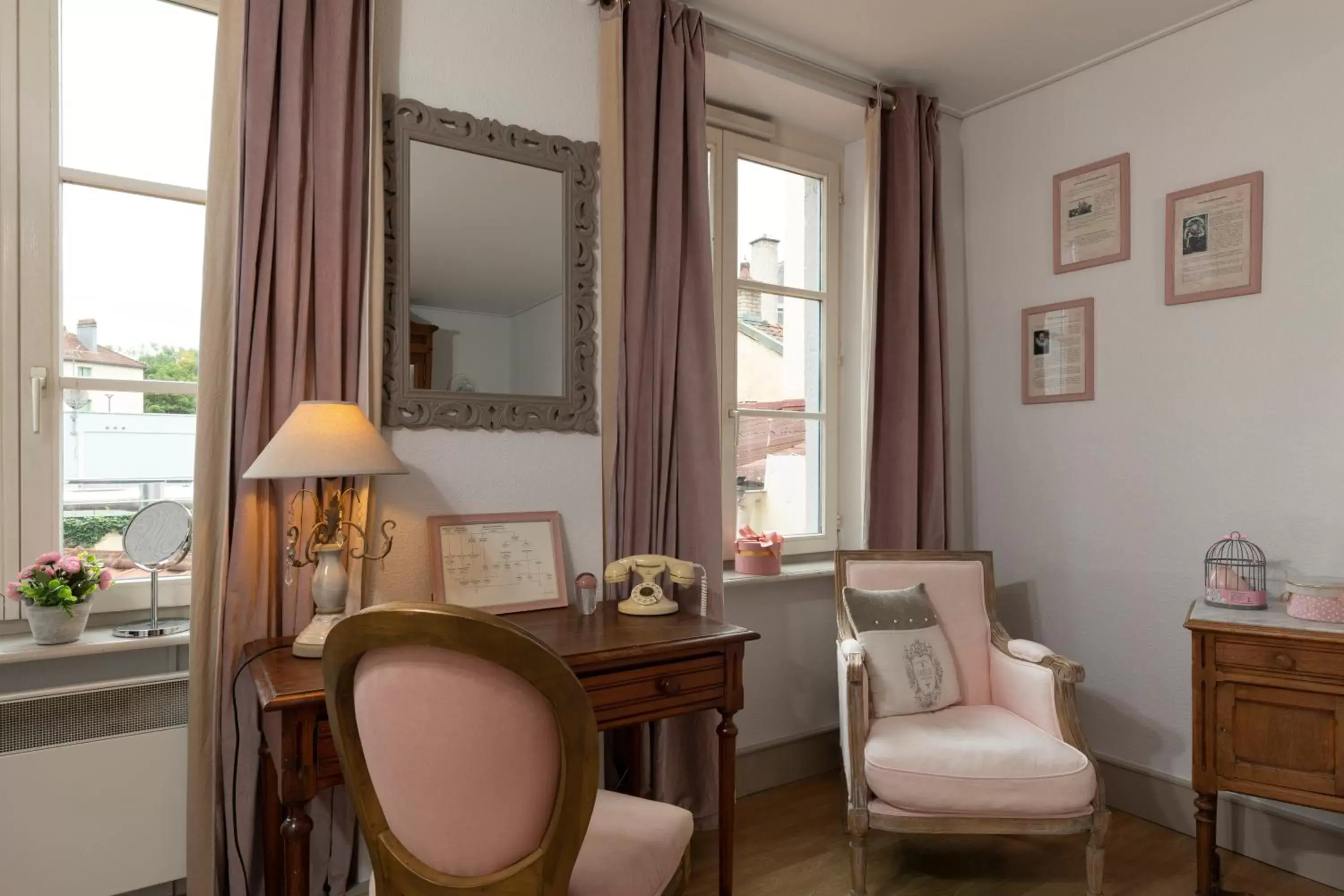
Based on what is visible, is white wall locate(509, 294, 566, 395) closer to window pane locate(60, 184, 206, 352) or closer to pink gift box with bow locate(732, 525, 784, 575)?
window pane locate(60, 184, 206, 352)

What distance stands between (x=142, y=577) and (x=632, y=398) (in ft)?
4.44

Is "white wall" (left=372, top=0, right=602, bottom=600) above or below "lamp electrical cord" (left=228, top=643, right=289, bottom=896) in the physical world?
above

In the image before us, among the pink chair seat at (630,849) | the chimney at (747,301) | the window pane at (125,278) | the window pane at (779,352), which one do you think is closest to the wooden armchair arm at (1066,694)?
the pink chair seat at (630,849)

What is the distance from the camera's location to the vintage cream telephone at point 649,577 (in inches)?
90.1

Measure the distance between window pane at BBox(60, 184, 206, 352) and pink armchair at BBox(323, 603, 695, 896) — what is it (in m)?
1.13

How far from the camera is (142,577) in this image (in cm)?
206

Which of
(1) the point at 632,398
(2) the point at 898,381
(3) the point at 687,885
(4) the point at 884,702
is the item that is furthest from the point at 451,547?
(2) the point at 898,381

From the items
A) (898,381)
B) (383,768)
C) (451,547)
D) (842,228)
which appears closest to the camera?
(383,768)

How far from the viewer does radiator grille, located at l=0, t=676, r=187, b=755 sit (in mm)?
1763

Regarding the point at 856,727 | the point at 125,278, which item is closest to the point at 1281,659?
the point at 856,727

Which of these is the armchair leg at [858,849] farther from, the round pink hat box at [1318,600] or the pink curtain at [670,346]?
the round pink hat box at [1318,600]

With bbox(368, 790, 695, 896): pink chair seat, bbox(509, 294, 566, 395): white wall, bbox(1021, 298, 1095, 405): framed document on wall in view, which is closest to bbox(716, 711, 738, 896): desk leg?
bbox(368, 790, 695, 896): pink chair seat

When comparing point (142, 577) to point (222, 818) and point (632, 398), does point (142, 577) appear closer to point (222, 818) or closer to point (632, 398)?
point (222, 818)

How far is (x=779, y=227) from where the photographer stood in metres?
3.29
